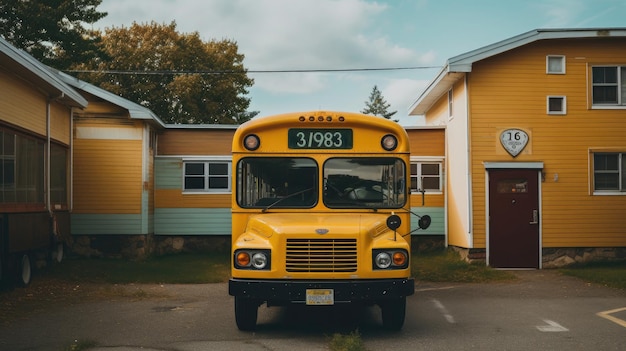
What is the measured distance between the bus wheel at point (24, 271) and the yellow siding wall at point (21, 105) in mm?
2819

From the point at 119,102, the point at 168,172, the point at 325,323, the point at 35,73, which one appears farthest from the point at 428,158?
the point at 325,323

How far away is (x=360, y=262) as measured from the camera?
847cm

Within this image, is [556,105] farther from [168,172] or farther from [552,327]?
[168,172]

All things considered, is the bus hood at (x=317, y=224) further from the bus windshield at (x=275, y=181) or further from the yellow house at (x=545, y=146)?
the yellow house at (x=545, y=146)

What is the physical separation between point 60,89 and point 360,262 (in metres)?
11.1

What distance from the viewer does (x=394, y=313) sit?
30.2 feet

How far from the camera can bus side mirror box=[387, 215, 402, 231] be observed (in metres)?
8.60

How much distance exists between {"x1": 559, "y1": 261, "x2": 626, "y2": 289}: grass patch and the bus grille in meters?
8.30

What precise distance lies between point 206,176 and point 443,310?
498 inches

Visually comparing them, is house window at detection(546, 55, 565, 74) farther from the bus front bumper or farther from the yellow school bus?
the bus front bumper

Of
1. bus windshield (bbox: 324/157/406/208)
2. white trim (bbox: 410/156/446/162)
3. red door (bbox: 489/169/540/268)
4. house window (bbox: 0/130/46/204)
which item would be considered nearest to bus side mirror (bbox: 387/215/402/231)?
bus windshield (bbox: 324/157/406/208)

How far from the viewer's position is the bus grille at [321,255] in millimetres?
8469

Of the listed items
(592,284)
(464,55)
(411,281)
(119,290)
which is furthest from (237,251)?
Result: (464,55)

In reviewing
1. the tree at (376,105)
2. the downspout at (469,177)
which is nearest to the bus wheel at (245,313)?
the downspout at (469,177)
